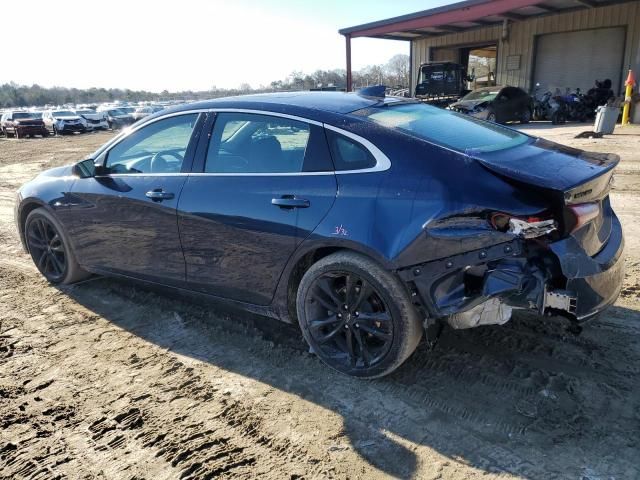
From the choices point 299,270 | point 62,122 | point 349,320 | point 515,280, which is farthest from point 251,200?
point 62,122

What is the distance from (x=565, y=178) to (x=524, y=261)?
50 centimetres

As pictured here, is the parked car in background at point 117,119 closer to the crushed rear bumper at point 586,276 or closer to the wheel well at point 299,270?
the wheel well at point 299,270

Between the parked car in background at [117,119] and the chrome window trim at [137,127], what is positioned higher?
the chrome window trim at [137,127]

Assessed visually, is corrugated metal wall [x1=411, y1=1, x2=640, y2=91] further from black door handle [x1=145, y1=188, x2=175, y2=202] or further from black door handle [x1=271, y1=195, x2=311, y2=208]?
black door handle [x1=145, y1=188, x2=175, y2=202]

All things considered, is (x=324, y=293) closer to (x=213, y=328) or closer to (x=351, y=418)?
(x=351, y=418)

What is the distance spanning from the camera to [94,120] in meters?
32.1

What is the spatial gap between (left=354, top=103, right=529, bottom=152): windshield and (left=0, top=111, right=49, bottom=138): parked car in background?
3045cm

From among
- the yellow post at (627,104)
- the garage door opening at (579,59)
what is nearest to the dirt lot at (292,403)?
the yellow post at (627,104)

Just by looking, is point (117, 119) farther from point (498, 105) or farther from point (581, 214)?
point (581, 214)

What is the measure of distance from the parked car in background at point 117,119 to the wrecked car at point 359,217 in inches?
1273

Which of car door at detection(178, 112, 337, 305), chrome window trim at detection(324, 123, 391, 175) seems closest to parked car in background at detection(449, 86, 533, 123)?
car door at detection(178, 112, 337, 305)

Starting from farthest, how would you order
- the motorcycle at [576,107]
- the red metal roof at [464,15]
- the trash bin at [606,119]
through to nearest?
the red metal roof at [464,15]
the motorcycle at [576,107]
the trash bin at [606,119]

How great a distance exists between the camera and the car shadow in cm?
246

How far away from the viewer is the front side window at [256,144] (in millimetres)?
3254
